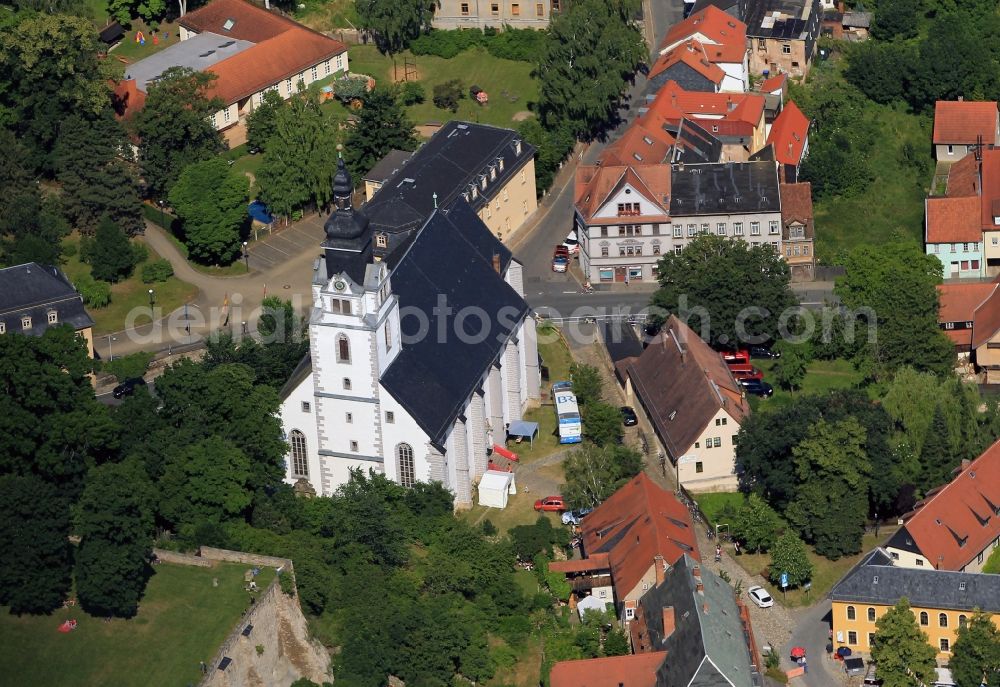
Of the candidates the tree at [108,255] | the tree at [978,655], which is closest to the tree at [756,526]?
the tree at [978,655]

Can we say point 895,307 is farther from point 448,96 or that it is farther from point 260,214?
point 260,214

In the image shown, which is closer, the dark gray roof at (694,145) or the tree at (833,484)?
the tree at (833,484)

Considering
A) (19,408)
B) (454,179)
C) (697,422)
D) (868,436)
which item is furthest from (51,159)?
(868,436)

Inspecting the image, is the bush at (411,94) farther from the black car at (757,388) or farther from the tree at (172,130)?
the black car at (757,388)

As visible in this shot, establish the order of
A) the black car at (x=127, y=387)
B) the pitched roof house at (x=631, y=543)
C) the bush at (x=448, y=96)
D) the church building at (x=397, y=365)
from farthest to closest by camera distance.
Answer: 1. the bush at (x=448, y=96)
2. the black car at (x=127, y=387)
3. the church building at (x=397, y=365)
4. the pitched roof house at (x=631, y=543)

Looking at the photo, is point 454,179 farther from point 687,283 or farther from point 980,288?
point 980,288

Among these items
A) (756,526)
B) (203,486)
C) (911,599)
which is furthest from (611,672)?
(203,486)

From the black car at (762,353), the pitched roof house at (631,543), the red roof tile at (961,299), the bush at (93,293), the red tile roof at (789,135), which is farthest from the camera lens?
the red tile roof at (789,135)
